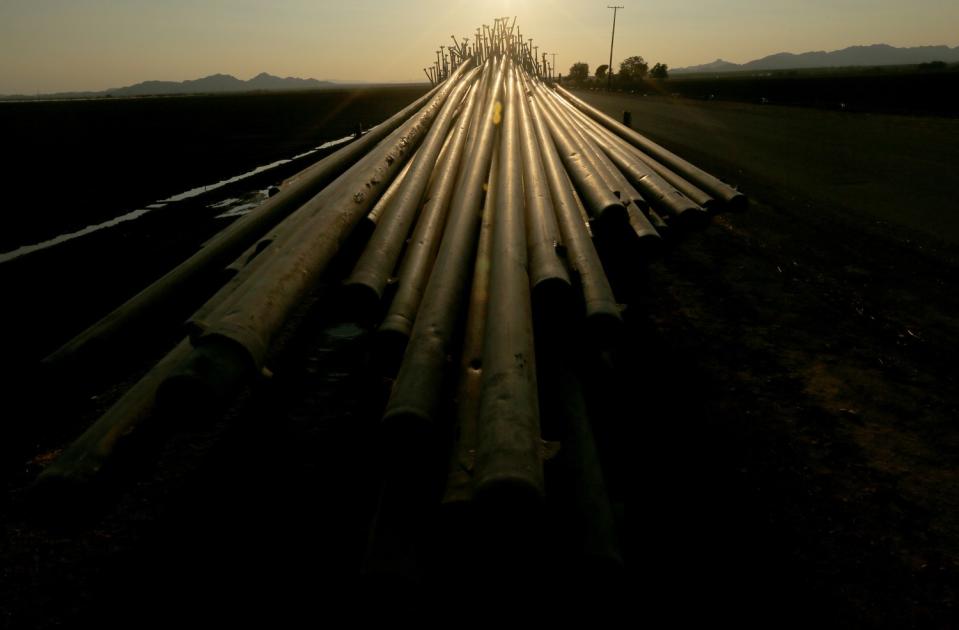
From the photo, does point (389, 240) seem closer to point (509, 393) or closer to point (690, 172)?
point (509, 393)

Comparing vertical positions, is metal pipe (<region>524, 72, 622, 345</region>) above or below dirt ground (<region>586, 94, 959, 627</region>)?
above

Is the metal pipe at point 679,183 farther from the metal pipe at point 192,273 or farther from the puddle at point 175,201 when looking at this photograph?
the puddle at point 175,201

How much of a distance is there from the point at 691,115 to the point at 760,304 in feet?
105

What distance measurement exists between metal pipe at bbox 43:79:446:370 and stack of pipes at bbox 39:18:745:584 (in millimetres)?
13

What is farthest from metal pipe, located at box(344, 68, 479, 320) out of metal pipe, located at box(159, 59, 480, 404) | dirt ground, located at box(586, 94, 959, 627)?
dirt ground, located at box(586, 94, 959, 627)

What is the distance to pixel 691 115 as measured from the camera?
34.5 m

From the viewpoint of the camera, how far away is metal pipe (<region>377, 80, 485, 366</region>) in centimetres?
319

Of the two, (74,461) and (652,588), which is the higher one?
(74,461)

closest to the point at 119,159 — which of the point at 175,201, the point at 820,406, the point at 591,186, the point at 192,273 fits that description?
the point at 175,201

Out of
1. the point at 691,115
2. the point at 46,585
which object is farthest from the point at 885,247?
the point at 691,115

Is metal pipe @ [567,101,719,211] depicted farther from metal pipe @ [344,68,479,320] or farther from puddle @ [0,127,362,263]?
puddle @ [0,127,362,263]

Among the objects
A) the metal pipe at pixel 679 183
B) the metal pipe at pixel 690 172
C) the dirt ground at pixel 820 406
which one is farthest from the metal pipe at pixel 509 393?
the metal pipe at pixel 690 172

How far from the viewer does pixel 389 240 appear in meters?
3.84

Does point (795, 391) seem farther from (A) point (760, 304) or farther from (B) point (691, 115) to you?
(B) point (691, 115)
